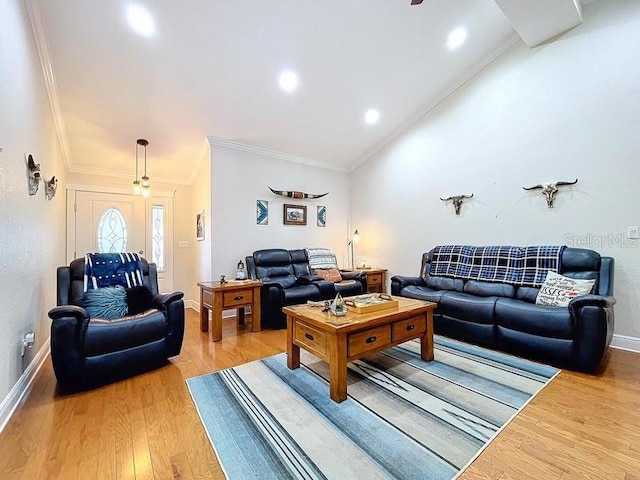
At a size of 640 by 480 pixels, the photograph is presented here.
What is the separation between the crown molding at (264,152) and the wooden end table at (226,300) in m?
2.09

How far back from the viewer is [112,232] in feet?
15.5

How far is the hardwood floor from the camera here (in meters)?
1.41

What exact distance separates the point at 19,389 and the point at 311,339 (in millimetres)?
2109

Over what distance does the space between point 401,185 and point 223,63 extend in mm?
3248

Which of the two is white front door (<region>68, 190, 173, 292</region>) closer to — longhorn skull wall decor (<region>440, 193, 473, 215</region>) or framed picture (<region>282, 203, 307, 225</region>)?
framed picture (<region>282, 203, 307, 225</region>)

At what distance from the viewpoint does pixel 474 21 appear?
10.6 feet

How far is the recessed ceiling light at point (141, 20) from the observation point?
2451mm

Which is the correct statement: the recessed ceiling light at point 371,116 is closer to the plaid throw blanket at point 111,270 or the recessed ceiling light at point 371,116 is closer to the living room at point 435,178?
the living room at point 435,178

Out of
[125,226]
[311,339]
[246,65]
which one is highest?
[246,65]

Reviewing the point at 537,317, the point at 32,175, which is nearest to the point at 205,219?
the point at 32,175

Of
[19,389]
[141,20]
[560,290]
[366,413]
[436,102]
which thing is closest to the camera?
[366,413]

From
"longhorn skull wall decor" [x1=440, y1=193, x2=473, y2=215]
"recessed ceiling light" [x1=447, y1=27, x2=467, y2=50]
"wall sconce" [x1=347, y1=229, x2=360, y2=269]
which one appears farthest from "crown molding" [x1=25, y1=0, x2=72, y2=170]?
"longhorn skull wall decor" [x1=440, y1=193, x2=473, y2=215]

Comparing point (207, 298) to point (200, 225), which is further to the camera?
point (200, 225)

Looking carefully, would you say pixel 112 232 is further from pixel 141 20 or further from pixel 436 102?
pixel 436 102
